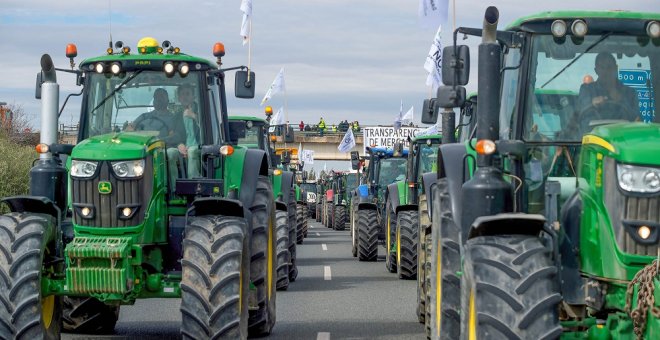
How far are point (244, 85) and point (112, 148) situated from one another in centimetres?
227

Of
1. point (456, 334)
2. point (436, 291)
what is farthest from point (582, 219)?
point (436, 291)

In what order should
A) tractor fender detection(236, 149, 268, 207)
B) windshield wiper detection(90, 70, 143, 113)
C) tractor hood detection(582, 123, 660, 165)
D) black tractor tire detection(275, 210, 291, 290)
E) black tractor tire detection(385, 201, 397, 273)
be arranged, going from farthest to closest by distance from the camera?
black tractor tire detection(385, 201, 397, 273), black tractor tire detection(275, 210, 291, 290), tractor fender detection(236, 149, 268, 207), windshield wiper detection(90, 70, 143, 113), tractor hood detection(582, 123, 660, 165)

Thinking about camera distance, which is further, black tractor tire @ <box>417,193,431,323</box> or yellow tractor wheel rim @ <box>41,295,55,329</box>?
black tractor tire @ <box>417,193,431,323</box>

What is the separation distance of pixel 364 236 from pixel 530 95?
16831 millimetres

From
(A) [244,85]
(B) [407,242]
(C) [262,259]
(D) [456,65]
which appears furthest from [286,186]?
(D) [456,65]

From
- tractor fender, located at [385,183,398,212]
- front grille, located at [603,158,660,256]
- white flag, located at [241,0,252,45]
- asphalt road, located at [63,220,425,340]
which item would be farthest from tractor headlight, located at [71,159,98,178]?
white flag, located at [241,0,252,45]

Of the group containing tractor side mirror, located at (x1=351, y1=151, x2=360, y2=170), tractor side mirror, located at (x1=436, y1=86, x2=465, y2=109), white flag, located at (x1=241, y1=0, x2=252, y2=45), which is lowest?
tractor side mirror, located at (x1=351, y1=151, x2=360, y2=170)

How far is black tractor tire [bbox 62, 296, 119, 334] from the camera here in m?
12.9

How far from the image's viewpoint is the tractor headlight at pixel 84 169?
10992 millimetres

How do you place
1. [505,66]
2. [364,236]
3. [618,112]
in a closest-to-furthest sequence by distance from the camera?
[618,112], [505,66], [364,236]

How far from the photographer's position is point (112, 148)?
1107 centimetres

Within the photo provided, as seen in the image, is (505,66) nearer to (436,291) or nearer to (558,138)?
(558,138)

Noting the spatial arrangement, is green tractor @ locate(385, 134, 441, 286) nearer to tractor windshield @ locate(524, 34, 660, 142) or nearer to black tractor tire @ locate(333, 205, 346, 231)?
tractor windshield @ locate(524, 34, 660, 142)

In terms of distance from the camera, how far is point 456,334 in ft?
33.8
